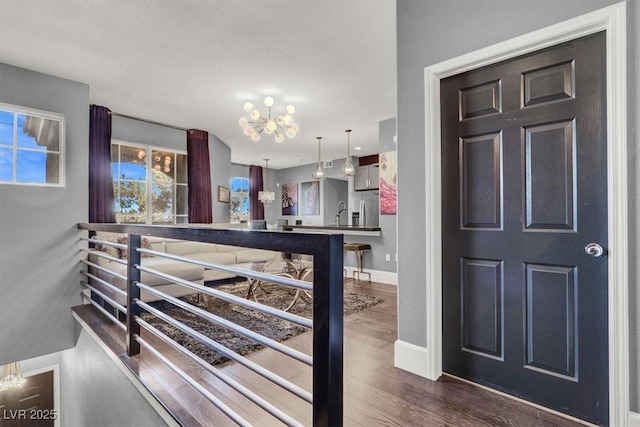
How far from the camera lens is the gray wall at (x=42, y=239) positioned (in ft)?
10.4

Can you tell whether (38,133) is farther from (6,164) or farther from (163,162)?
(163,162)

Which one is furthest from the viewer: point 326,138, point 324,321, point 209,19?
point 326,138

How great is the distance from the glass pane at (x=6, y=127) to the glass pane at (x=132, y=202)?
1.78 m

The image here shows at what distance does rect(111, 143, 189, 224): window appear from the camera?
499 centimetres

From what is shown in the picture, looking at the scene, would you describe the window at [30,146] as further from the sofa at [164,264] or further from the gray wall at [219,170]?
the gray wall at [219,170]

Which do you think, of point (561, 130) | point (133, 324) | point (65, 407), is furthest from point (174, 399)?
point (65, 407)

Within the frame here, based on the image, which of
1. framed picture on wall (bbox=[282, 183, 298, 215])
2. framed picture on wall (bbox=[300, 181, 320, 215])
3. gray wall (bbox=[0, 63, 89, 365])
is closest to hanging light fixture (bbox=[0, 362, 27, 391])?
gray wall (bbox=[0, 63, 89, 365])

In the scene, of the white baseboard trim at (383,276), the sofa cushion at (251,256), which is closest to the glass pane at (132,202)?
the sofa cushion at (251,256)

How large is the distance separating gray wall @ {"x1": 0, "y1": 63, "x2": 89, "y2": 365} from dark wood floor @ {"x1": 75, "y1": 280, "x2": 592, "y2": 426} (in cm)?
177

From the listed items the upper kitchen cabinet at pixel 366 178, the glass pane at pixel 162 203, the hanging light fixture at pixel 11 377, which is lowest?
the hanging light fixture at pixel 11 377

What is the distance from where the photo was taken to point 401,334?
2105mm

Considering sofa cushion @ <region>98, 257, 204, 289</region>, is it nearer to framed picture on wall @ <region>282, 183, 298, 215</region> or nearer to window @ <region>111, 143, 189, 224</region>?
window @ <region>111, 143, 189, 224</region>

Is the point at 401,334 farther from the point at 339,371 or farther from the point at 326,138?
the point at 326,138

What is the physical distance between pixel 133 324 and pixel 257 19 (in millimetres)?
2436
